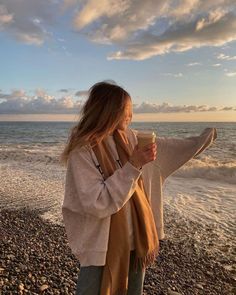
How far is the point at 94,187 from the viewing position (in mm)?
2133

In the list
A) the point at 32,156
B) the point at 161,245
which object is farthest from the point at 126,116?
the point at 32,156

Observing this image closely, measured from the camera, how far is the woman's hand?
7.14 ft

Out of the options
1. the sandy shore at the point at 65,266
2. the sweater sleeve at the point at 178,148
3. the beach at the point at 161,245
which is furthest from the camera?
the beach at the point at 161,245

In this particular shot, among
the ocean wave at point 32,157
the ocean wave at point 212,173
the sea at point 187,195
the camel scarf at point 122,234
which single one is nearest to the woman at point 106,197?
the camel scarf at point 122,234

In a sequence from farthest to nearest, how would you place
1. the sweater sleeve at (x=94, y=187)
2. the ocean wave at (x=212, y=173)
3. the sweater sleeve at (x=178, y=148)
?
1. the ocean wave at (x=212, y=173)
2. the sweater sleeve at (x=178, y=148)
3. the sweater sleeve at (x=94, y=187)

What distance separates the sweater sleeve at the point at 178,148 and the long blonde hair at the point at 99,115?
497 mm

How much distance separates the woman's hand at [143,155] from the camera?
2.18 m

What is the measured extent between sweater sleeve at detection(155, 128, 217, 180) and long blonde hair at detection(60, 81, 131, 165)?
0.50 metres

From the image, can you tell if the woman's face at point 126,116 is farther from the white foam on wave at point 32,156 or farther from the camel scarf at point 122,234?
the white foam on wave at point 32,156

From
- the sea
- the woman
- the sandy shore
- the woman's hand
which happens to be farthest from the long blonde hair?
the sea

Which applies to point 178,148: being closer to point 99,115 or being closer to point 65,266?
point 99,115

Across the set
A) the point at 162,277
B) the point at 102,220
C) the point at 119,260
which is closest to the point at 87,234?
the point at 102,220

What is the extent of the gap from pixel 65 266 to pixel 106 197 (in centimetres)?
362

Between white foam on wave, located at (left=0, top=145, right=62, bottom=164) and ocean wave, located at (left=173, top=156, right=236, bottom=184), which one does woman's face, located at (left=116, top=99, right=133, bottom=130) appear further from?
Answer: white foam on wave, located at (left=0, top=145, right=62, bottom=164)
